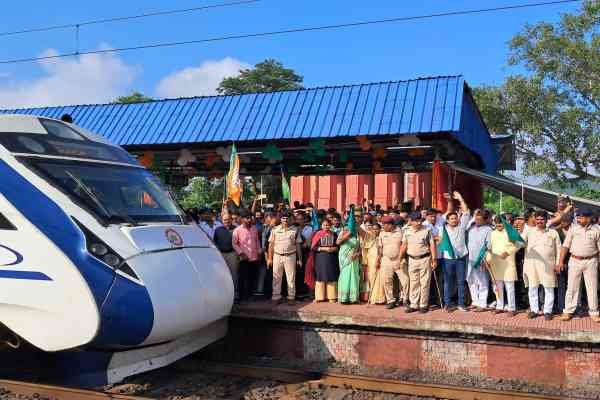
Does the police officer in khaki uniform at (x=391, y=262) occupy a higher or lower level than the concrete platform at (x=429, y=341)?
higher

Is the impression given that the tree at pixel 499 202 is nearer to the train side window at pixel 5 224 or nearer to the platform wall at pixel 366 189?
the platform wall at pixel 366 189

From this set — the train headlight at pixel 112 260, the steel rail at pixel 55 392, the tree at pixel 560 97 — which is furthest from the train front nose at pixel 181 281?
the tree at pixel 560 97

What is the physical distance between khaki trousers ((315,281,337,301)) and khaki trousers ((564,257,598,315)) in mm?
3297

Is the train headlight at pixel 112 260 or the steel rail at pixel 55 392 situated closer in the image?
the train headlight at pixel 112 260

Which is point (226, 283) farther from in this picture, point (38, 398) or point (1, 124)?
point (1, 124)

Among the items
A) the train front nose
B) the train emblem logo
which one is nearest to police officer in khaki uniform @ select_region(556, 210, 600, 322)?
the train front nose

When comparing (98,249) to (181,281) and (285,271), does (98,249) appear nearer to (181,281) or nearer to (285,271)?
(181,281)

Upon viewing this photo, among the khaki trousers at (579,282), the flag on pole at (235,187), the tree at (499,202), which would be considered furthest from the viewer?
the tree at (499,202)

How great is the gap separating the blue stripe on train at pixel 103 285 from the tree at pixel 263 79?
126ft

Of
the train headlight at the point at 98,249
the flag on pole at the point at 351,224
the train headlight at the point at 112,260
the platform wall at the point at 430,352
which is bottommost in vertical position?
the platform wall at the point at 430,352

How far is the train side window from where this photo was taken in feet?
17.4

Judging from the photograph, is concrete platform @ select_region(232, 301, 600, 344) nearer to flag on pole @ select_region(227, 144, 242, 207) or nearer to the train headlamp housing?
flag on pole @ select_region(227, 144, 242, 207)

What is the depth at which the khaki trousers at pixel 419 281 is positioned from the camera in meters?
7.89

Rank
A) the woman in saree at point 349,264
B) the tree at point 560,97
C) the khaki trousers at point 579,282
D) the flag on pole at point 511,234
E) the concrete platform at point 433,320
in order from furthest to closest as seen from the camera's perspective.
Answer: the tree at point 560,97 < the woman in saree at point 349,264 < the flag on pole at point 511,234 < the khaki trousers at point 579,282 < the concrete platform at point 433,320
